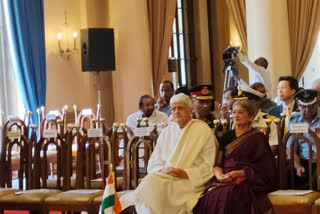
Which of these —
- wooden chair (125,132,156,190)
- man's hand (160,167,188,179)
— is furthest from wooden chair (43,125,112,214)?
man's hand (160,167,188,179)

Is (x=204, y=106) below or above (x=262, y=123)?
above

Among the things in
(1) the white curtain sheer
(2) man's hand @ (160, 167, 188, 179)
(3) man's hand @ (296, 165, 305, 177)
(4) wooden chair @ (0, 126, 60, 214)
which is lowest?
(4) wooden chair @ (0, 126, 60, 214)

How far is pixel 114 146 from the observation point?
186 inches

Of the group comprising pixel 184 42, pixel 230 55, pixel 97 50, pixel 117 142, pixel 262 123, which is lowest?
pixel 117 142

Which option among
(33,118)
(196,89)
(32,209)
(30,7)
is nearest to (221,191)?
(196,89)

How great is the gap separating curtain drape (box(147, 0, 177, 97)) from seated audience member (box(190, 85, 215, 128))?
4.47 m

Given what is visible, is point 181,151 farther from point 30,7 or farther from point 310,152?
point 30,7

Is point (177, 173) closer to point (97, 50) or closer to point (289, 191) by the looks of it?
point (289, 191)

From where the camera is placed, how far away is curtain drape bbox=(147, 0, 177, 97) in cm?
938

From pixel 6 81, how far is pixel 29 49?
1.84 ft

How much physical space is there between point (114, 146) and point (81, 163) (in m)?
0.33

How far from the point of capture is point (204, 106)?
4660 millimetres

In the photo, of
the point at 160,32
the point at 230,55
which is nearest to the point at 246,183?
the point at 230,55

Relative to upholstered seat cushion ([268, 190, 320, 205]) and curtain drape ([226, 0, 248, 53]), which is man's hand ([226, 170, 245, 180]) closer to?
upholstered seat cushion ([268, 190, 320, 205])
